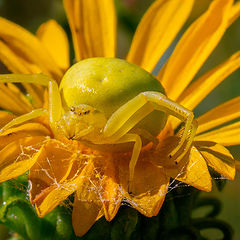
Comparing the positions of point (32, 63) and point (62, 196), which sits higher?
point (32, 63)

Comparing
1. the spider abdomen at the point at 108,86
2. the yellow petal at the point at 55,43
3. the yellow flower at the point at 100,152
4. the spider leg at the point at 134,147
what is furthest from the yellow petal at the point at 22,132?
the yellow petal at the point at 55,43

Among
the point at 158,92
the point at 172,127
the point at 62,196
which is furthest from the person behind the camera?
the point at 172,127

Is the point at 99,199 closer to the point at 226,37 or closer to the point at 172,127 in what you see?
the point at 172,127

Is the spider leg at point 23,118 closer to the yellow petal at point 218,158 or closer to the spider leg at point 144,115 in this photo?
the spider leg at point 144,115

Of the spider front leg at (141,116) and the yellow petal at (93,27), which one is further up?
the yellow petal at (93,27)

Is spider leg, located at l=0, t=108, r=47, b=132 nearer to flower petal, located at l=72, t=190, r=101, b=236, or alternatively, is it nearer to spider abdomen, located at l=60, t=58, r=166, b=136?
spider abdomen, located at l=60, t=58, r=166, b=136

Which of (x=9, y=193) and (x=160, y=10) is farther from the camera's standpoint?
(x=160, y=10)

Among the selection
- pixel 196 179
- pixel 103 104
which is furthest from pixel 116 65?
pixel 196 179
